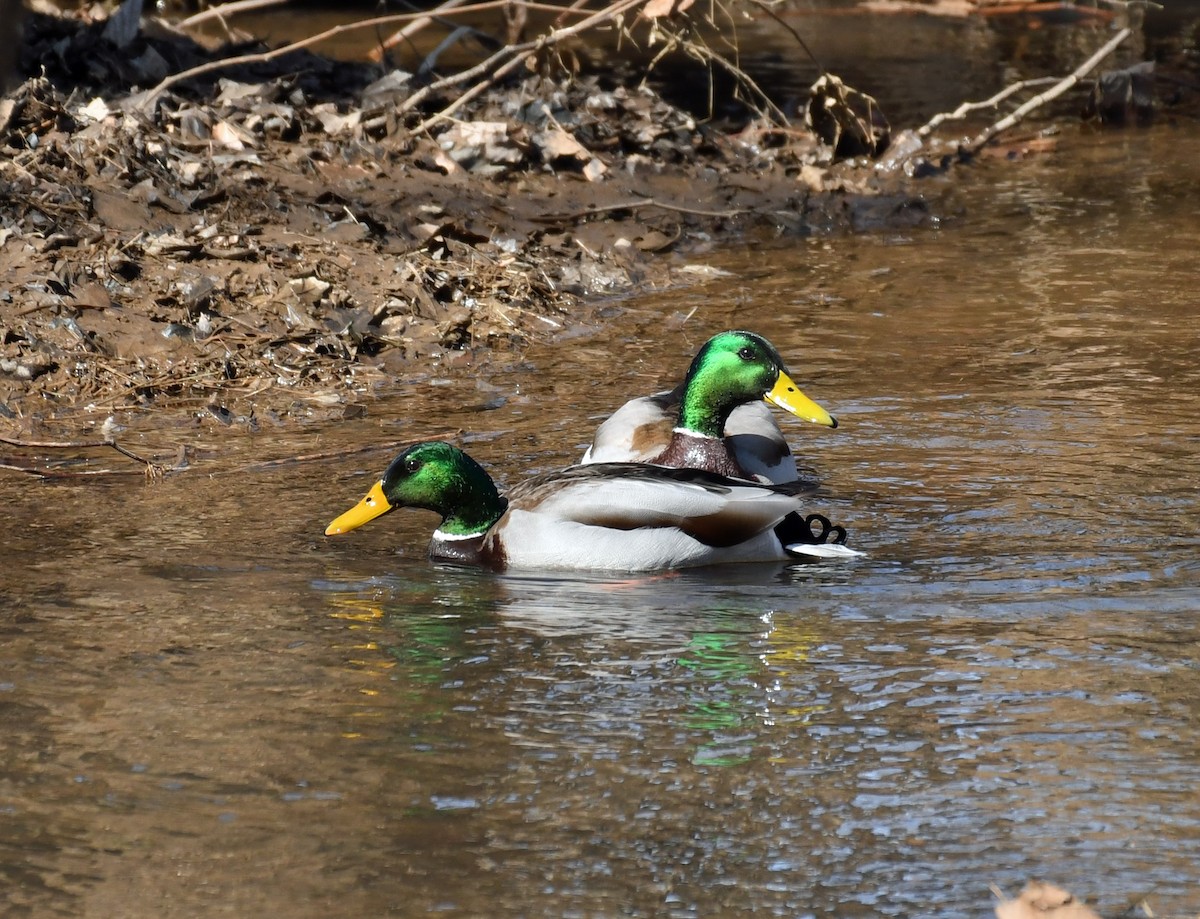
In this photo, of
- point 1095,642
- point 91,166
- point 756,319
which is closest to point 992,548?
point 1095,642

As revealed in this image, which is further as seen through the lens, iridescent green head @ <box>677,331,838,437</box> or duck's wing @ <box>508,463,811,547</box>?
iridescent green head @ <box>677,331,838,437</box>

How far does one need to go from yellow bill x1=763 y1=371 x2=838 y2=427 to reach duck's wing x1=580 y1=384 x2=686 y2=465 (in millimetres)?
342

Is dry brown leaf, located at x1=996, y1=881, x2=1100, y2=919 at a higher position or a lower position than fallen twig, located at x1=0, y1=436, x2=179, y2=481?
lower

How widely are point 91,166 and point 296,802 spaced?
20.6 ft

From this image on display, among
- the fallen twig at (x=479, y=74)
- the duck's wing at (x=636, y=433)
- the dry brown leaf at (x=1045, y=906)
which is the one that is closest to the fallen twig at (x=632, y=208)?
the fallen twig at (x=479, y=74)

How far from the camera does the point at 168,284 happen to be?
8.46 m

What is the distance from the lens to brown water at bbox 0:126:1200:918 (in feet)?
11.6

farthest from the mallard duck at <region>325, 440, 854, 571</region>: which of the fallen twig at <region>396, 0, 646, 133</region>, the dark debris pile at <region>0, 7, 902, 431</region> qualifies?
the fallen twig at <region>396, 0, 646, 133</region>

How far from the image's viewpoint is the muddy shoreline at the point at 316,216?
7.94 metres

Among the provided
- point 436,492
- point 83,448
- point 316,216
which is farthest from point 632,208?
point 436,492

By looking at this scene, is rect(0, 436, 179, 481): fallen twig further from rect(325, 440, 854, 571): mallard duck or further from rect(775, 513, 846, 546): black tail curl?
rect(775, 513, 846, 546): black tail curl

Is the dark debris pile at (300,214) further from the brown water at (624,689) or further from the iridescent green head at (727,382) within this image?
the iridescent green head at (727,382)

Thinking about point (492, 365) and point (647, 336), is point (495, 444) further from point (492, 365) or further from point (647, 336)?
point (647, 336)

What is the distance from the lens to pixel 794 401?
6434 mm
